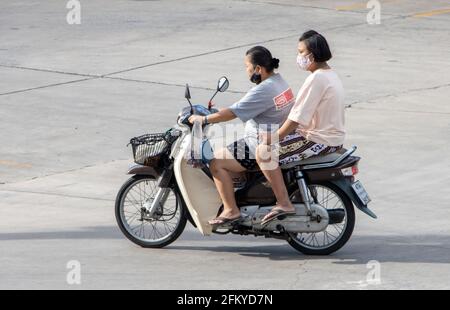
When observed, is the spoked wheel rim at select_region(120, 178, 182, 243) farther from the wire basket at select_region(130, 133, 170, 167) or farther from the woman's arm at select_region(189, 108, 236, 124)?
the woman's arm at select_region(189, 108, 236, 124)

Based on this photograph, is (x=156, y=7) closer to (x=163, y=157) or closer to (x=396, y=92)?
(x=396, y=92)

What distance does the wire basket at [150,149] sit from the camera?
9.78m

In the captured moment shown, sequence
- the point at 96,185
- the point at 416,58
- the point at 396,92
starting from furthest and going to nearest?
the point at 416,58 < the point at 396,92 < the point at 96,185

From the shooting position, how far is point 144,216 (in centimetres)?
996

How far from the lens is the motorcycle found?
373 inches

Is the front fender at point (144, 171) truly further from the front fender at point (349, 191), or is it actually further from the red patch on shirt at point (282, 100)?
the front fender at point (349, 191)

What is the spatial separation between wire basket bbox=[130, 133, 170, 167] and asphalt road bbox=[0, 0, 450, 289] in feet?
2.44

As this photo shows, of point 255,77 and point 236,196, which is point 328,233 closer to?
→ point 236,196

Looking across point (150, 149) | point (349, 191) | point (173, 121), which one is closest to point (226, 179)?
point (150, 149)

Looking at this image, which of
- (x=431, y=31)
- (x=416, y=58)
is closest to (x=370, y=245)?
(x=416, y=58)

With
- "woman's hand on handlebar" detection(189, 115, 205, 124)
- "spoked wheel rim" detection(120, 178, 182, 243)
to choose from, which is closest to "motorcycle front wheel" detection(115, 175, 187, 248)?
"spoked wheel rim" detection(120, 178, 182, 243)

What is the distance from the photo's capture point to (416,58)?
18.3 m

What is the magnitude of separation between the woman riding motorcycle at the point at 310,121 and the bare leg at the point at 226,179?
25 centimetres

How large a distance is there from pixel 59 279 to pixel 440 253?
2982mm
